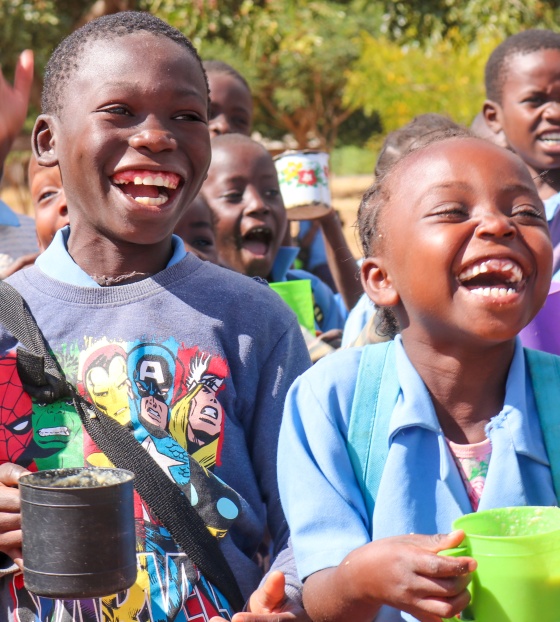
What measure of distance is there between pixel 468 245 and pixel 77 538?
0.94 m

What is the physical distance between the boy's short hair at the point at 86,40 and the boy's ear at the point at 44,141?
0.08 ft

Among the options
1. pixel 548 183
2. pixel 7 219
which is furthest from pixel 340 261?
pixel 7 219

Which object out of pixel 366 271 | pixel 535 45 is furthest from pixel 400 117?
pixel 366 271

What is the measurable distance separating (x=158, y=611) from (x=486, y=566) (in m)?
0.76

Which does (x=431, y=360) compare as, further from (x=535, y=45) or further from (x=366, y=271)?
(x=535, y=45)

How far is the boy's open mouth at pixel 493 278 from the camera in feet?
6.41

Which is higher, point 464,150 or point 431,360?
point 464,150

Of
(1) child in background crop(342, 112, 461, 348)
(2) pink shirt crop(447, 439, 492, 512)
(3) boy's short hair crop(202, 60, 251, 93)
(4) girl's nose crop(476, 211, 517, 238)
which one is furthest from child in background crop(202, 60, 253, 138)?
(2) pink shirt crop(447, 439, 492, 512)

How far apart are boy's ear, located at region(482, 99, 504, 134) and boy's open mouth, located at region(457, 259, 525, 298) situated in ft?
8.95

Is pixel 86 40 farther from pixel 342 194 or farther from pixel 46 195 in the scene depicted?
pixel 342 194

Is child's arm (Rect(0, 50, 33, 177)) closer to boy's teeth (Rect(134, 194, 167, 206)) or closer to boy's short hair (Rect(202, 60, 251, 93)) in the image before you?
boy's teeth (Rect(134, 194, 167, 206))

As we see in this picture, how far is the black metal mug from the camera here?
1677 millimetres

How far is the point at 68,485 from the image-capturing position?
71.2 inches

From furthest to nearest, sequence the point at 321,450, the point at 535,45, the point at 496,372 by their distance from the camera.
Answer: the point at 535,45
the point at 496,372
the point at 321,450
